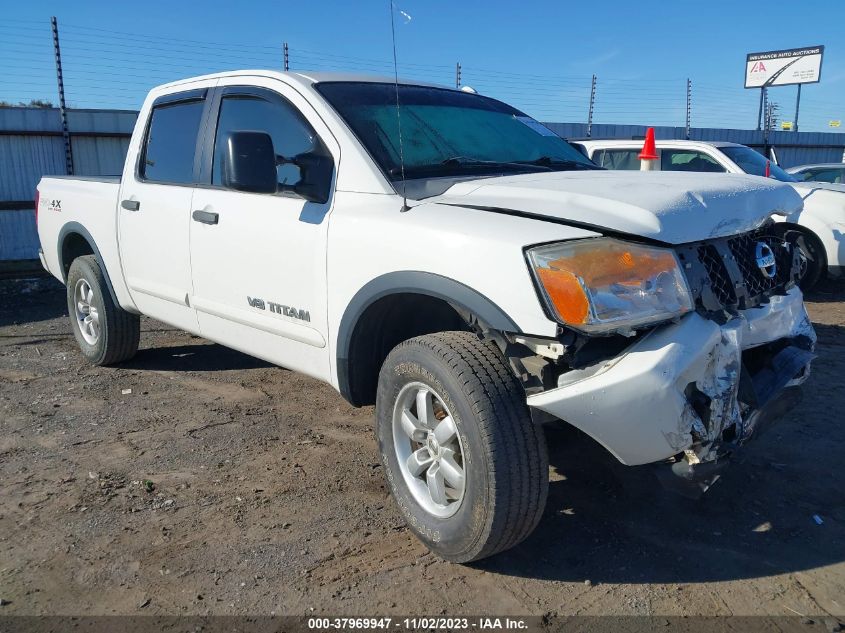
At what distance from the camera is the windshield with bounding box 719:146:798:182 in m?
8.50

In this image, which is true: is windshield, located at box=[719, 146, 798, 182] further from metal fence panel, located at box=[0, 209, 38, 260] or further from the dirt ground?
metal fence panel, located at box=[0, 209, 38, 260]

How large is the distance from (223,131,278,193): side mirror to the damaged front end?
1511 millimetres

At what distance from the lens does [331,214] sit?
3.17m

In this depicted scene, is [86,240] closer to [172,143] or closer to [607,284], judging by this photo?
[172,143]

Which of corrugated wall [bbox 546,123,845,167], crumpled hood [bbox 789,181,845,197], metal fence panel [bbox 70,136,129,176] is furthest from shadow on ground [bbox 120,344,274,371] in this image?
corrugated wall [bbox 546,123,845,167]

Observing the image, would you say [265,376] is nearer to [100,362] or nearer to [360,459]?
[100,362]

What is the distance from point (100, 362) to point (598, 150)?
21.5 feet

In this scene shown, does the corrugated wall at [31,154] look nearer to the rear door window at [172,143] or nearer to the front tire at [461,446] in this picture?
the rear door window at [172,143]

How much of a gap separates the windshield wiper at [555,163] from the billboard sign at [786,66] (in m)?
27.1

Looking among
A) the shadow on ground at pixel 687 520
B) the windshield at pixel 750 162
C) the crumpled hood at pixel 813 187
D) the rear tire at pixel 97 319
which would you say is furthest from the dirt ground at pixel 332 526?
the windshield at pixel 750 162

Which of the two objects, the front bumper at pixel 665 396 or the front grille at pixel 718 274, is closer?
the front bumper at pixel 665 396

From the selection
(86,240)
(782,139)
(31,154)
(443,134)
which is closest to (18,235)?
(31,154)

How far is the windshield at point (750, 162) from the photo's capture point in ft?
27.9

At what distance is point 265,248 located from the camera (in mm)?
3494
